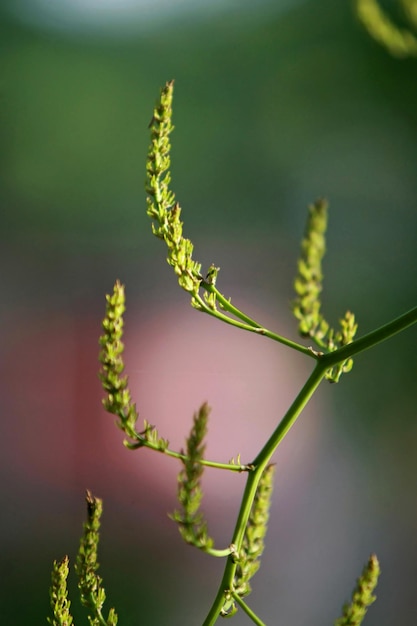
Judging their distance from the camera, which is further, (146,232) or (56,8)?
(146,232)

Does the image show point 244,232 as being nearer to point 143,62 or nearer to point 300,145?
point 300,145

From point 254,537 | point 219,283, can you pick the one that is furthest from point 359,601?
point 219,283

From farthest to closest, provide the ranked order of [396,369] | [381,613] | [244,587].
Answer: [396,369], [381,613], [244,587]

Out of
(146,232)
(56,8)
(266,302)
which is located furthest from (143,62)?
(266,302)

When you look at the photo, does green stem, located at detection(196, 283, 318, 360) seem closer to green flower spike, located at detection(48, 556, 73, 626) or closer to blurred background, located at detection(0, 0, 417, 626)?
green flower spike, located at detection(48, 556, 73, 626)

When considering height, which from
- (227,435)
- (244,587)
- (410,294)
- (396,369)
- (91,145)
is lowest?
(244,587)

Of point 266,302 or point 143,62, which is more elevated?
point 143,62

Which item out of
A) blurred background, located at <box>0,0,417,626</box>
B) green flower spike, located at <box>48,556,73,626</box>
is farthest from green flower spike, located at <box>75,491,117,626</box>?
blurred background, located at <box>0,0,417,626</box>

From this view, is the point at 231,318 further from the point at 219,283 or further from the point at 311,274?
the point at 219,283
